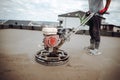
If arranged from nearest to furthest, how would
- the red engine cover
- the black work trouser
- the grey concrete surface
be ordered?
the grey concrete surface → the red engine cover → the black work trouser

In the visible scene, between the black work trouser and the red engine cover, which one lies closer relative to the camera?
the red engine cover

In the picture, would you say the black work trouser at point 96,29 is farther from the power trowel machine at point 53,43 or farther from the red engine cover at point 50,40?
the red engine cover at point 50,40

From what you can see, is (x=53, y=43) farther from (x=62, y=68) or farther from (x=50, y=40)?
(x=62, y=68)

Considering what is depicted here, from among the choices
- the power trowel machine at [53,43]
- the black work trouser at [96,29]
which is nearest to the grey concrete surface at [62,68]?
the power trowel machine at [53,43]

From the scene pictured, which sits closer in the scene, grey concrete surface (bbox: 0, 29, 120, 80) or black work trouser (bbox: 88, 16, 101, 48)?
grey concrete surface (bbox: 0, 29, 120, 80)

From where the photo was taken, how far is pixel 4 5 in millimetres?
1188

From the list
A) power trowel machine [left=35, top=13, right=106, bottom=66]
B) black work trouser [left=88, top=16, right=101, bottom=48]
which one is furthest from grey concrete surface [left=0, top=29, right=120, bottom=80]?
black work trouser [left=88, top=16, right=101, bottom=48]

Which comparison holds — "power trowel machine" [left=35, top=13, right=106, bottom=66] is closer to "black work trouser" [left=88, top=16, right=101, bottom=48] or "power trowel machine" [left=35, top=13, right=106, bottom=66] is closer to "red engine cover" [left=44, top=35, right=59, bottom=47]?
"red engine cover" [left=44, top=35, right=59, bottom=47]

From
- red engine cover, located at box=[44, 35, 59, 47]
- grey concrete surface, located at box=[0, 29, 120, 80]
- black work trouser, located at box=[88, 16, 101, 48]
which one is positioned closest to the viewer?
grey concrete surface, located at box=[0, 29, 120, 80]

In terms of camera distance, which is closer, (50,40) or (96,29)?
(50,40)

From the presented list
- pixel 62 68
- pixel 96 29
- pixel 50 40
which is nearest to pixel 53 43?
pixel 50 40

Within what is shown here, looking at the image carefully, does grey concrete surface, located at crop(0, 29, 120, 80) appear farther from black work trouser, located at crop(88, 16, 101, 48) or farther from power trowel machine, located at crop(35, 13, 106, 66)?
black work trouser, located at crop(88, 16, 101, 48)

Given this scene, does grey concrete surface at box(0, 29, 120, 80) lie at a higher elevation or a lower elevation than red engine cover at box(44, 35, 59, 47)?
lower

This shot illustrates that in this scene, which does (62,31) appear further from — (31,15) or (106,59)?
(106,59)
